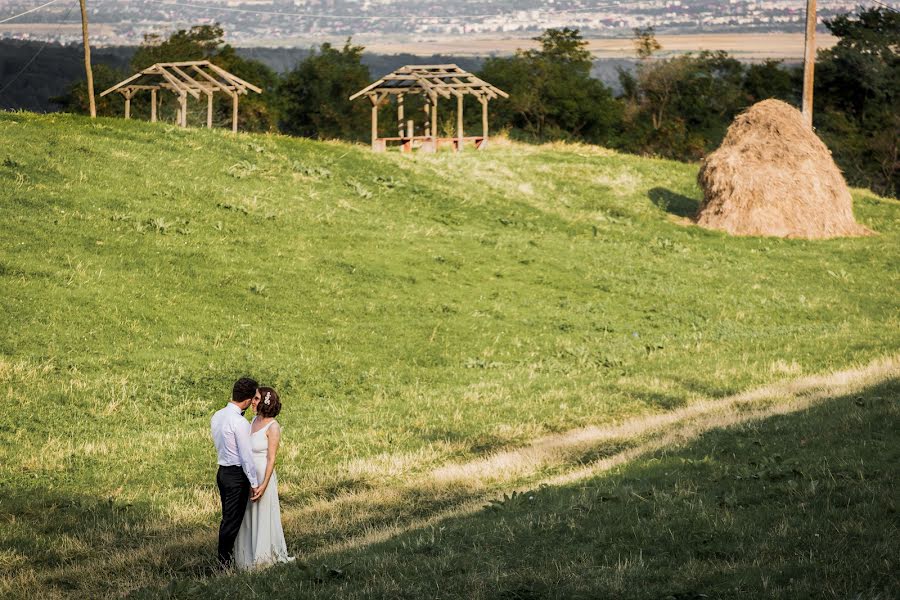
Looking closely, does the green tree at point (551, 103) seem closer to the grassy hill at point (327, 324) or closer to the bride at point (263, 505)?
the grassy hill at point (327, 324)

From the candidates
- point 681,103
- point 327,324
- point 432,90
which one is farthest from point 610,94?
point 327,324

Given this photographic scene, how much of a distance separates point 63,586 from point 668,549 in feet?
16.5

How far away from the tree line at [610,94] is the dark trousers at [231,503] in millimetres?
67082

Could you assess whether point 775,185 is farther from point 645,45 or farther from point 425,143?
point 645,45

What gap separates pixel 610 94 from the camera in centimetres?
9056

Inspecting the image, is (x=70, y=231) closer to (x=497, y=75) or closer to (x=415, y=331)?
(x=415, y=331)

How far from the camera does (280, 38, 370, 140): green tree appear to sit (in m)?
86.0

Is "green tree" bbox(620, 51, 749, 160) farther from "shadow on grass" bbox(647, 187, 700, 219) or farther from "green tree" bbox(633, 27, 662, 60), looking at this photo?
"shadow on grass" bbox(647, 187, 700, 219)

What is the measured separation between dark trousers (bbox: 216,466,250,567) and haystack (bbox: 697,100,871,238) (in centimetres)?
2916

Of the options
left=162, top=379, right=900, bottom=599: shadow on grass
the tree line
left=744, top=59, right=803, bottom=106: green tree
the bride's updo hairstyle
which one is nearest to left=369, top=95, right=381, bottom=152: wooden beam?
the tree line

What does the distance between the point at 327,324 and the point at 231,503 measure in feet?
42.5

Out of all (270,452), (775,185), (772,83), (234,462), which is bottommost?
(775,185)

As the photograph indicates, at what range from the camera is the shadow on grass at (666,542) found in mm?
7160

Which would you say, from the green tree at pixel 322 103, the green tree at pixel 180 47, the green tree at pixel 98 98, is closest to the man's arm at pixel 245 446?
the green tree at pixel 98 98
